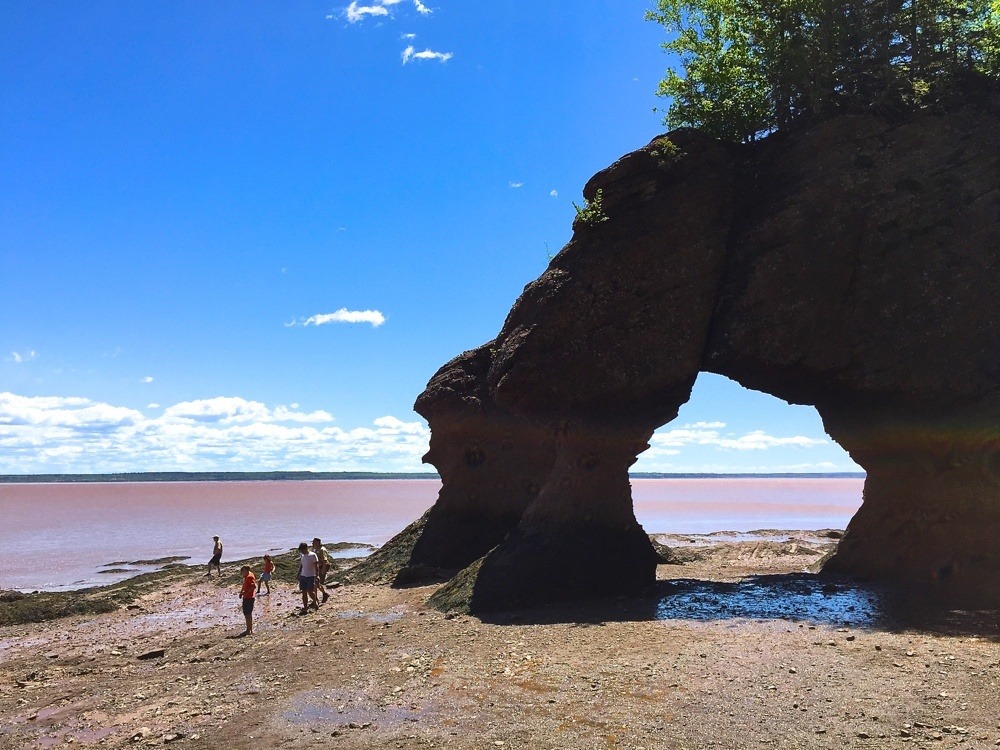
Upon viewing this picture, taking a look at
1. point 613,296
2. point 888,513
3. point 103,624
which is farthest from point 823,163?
point 103,624

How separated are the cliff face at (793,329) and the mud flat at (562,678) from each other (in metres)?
1.97

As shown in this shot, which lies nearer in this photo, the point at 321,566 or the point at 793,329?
the point at 793,329

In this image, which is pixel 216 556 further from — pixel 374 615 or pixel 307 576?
pixel 374 615

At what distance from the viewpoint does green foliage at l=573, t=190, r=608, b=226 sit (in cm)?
1816

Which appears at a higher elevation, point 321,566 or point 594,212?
point 594,212

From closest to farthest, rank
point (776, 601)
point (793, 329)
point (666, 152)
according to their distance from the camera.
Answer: point (776, 601), point (793, 329), point (666, 152)

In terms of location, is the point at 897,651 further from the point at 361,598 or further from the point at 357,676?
the point at 361,598

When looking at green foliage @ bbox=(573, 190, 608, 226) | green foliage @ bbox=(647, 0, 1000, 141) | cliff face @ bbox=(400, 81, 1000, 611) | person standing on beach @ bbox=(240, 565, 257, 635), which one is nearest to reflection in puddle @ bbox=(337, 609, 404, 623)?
cliff face @ bbox=(400, 81, 1000, 611)

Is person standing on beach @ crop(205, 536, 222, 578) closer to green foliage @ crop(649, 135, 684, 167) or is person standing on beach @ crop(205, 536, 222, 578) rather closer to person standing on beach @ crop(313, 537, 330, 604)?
person standing on beach @ crop(313, 537, 330, 604)

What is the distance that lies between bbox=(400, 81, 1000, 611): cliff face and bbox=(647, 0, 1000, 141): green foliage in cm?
104

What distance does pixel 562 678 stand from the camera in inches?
438

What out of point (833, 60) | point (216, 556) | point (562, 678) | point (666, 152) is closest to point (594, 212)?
point (666, 152)

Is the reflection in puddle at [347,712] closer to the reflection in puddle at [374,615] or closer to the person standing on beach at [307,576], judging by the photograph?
the reflection in puddle at [374,615]

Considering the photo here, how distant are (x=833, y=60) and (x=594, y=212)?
25.0 feet
